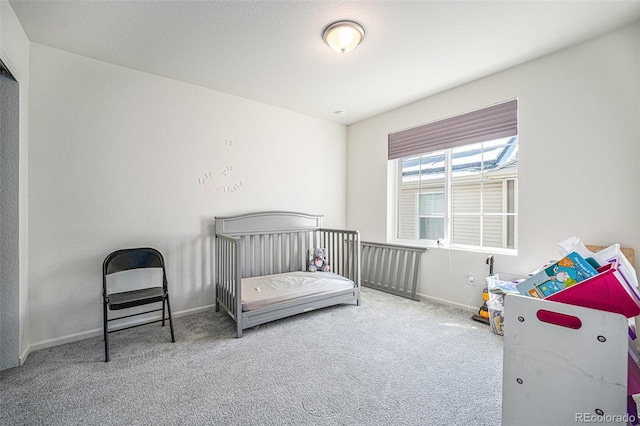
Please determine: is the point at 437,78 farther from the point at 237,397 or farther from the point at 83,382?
the point at 83,382

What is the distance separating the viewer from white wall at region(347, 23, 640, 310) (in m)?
2.03

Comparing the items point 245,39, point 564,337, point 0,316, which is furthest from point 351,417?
point 245,39

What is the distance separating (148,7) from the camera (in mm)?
1821

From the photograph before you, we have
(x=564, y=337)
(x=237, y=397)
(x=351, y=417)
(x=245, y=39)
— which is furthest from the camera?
(x=245, y=39)

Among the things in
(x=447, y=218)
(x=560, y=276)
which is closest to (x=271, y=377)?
(x=560, y=276)

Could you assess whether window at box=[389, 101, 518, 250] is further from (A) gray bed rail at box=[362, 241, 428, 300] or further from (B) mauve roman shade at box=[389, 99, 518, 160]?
(A) gray bed rail at box=[362, 241, 428, 300]

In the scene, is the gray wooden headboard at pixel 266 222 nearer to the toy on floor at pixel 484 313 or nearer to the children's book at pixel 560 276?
the toy on floor at pixel 484 313

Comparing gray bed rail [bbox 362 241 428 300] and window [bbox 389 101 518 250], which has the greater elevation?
window [bbox 389 101 518 250]

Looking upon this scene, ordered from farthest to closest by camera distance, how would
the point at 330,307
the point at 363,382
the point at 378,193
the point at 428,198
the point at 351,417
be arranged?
the point at 378,193, the point at 428,198, the point at 330,307, the point at 363,382, the point at 351,417

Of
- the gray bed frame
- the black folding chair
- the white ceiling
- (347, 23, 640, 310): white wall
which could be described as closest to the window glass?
(347, 23, 640, 310): white wall

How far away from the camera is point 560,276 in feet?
3.67

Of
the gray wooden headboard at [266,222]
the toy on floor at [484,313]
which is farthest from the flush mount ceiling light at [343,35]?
the toy on floor at [484,313]

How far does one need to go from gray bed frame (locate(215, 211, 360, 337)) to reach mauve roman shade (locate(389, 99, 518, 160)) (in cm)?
135

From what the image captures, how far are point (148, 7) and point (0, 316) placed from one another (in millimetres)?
2303
